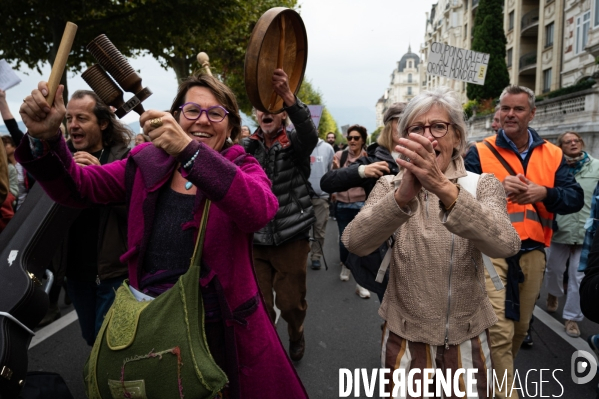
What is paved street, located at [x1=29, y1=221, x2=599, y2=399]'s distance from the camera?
12.2 ft

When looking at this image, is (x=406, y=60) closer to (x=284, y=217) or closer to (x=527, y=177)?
(x=527, y=177)

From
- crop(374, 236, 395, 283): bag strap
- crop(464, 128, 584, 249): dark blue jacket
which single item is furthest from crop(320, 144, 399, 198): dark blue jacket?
crop(374, 236, 395, 283): bag strap

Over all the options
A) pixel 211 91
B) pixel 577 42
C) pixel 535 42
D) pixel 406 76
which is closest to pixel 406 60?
pixel 406 76

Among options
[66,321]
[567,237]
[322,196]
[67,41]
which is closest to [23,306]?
[67,41]

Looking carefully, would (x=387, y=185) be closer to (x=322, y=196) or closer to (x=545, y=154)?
(x=545, y=154)

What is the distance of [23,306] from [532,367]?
386cm

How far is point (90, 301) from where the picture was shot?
3203mm

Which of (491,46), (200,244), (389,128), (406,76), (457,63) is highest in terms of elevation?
(406,76)

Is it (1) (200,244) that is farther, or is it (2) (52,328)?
(2) (52,328)

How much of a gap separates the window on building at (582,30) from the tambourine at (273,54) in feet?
86.7

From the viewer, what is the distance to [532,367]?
4027 millimetres

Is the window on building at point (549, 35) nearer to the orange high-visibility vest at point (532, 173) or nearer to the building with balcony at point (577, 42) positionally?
the building with balcony at point (577, 42)

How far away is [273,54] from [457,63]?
17.7 feet

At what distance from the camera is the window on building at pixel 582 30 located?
2406 cm
